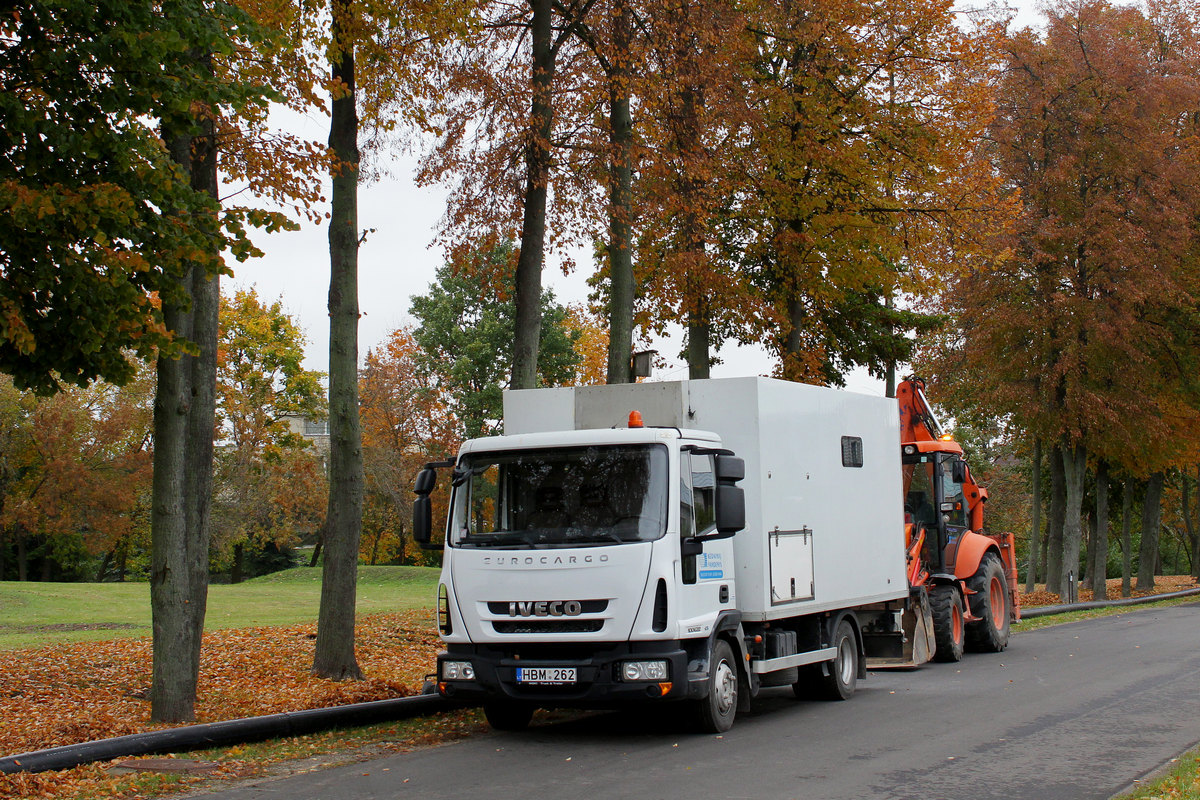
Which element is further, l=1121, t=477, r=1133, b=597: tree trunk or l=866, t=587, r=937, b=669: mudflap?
l=1121, t=477, r=1133, b=597: tree trunk

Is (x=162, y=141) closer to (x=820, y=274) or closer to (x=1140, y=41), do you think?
(x=820, y=274)

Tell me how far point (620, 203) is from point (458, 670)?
10296 millimetres

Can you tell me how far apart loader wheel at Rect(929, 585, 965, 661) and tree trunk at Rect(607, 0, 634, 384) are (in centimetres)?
593

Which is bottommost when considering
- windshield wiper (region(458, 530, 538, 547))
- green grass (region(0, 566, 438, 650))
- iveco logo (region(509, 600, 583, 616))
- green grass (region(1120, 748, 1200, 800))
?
green grass (region(1120, 748, 1200, 800))

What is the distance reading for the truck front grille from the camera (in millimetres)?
9469

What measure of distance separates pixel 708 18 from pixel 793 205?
543 centimetres

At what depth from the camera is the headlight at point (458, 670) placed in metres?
9.82

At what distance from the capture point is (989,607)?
18547mm

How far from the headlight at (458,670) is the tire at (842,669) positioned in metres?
4.55

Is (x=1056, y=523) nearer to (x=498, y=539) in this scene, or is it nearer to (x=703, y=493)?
(x=703, y=493)

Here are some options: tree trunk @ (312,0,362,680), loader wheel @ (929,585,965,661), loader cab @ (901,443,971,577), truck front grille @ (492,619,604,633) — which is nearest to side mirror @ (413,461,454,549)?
truck front grille @ (492,619,604,633)

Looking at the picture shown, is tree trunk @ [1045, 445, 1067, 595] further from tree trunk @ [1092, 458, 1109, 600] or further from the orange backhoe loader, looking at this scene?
the orange backhoe loader

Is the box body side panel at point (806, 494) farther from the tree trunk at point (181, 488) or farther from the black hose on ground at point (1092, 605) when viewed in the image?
the black hose on ground at point (1092, 605)

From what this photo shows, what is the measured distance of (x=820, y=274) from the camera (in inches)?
945
